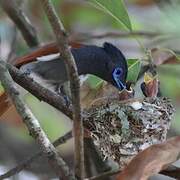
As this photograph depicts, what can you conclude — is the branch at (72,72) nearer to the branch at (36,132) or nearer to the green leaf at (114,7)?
the branch at (36,132)

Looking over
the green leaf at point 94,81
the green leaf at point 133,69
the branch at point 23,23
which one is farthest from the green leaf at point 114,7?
the branch at point 23,23

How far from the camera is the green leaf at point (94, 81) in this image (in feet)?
11.0

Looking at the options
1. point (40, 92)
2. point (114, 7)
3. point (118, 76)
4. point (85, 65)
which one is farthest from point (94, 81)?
point (40, 92)

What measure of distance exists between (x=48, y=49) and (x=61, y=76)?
43 cm

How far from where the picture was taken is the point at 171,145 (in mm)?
2076

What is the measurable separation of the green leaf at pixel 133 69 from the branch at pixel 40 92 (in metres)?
0.64

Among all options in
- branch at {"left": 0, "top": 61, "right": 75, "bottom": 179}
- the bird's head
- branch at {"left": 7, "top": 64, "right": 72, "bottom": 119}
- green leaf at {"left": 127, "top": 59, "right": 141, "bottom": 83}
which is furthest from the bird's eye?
branch at {"left": 0, "top": 61, "right": 75, "bottom": 179}

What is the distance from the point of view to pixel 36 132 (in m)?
2.09

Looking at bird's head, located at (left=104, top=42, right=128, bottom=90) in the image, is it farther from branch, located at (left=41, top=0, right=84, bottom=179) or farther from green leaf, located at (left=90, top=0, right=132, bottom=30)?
branch, located at (left=41, top=0, right=84, bottom=179)

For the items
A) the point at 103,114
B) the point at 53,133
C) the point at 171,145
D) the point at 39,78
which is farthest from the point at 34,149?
the point at 171,145

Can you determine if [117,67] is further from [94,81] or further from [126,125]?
[126,125]

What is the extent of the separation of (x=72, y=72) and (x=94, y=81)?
1726mm

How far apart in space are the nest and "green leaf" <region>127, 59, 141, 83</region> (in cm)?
17

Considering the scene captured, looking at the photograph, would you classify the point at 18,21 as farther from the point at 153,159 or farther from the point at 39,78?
the point at 153,159
